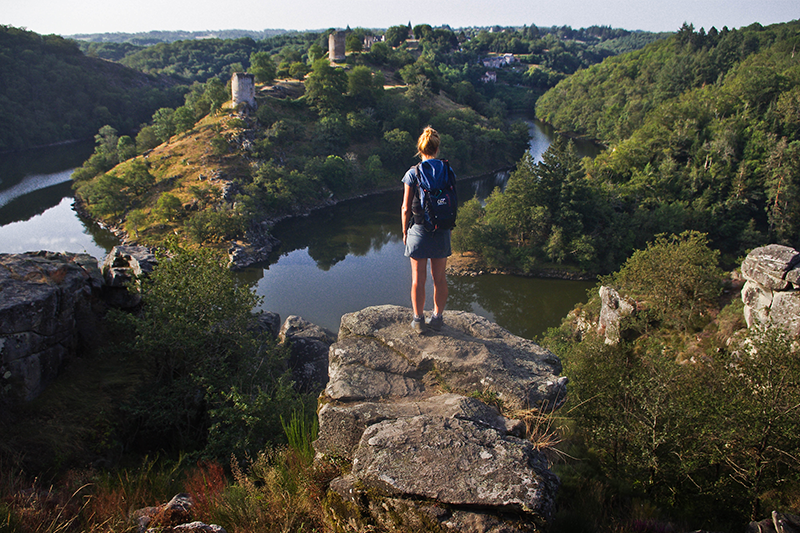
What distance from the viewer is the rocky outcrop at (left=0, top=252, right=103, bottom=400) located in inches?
330

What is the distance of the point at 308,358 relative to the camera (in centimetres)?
1474

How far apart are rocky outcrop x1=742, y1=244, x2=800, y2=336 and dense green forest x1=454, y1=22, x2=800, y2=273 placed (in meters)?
21.5

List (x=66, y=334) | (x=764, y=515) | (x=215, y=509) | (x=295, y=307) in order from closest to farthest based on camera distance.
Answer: (x=215, y=509) → (x=764, y=515) → (x=66, y=334) → (x=295, y=307)

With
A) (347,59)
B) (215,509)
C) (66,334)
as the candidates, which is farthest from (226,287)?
(347,59)

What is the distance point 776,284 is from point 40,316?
1718cm

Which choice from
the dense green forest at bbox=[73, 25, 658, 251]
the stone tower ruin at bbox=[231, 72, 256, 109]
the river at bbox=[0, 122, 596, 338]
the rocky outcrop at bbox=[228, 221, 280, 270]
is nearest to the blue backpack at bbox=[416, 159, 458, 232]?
the river at bbox=[0, 122, 596, 338]

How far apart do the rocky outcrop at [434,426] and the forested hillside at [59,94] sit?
8498 centimetres

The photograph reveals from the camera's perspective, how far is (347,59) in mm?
83875

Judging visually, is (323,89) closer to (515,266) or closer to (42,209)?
(42,209)

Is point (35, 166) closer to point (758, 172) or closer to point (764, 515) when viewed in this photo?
point (764, 515)

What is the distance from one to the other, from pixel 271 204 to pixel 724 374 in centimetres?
4272

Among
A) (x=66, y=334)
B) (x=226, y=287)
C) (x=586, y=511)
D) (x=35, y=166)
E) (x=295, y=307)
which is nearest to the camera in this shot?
(x=586, y=511)

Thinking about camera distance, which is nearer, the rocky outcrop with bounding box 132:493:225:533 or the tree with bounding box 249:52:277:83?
the rocky outcrop with bounding box 132:493:225:533

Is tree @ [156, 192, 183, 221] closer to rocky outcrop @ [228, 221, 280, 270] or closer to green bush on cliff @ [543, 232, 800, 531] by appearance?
rocky outcrop @ [228, 221, 280, 270]
